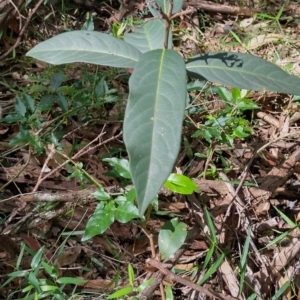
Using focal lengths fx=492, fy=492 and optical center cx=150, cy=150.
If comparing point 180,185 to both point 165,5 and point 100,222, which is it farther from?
point 165,5

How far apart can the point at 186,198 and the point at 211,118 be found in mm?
328

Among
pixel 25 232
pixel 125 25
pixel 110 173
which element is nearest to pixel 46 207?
pixel 25 232

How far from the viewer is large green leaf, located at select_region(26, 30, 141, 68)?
49.8 inches

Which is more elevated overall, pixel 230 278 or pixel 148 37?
pixel 148 37

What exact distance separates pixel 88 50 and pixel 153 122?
38 centimetres

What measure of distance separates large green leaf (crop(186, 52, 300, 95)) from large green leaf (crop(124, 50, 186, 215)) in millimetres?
151

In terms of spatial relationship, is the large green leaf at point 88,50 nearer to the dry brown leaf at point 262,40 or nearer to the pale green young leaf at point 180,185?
the pale green young leaf at point 180,185

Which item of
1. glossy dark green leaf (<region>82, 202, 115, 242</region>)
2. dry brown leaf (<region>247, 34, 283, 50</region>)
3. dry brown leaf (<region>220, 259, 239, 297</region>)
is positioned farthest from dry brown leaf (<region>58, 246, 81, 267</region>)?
dry brown leaf (<region>247, 34, 283, 50</region>)

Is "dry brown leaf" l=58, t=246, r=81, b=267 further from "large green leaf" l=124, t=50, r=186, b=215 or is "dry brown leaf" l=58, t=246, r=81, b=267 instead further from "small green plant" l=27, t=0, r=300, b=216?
"large green leaf" l=124, t=50, r=186, b=215

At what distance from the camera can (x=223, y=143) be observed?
1875 millimetres

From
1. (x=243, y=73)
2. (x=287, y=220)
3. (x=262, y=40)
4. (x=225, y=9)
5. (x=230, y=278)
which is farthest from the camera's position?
(x=225, y=9)

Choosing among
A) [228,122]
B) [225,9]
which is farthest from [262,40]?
[228,122]

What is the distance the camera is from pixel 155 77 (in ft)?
3.55

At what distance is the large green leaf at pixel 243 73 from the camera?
1196 millimetres
